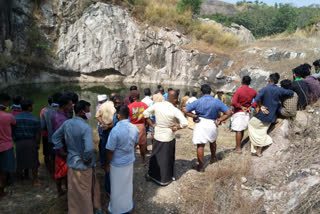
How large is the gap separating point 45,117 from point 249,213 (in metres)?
3.83

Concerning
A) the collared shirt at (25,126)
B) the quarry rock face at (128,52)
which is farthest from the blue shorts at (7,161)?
the quarry rock face at (128,52)

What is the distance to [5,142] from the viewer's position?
3.36 metres

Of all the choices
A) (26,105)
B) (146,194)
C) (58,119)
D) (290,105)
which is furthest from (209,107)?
(26,105)

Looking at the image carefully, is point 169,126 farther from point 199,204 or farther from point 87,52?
point 87,52

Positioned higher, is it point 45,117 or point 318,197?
point 45,117

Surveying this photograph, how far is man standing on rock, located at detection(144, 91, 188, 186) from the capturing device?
3.54 m

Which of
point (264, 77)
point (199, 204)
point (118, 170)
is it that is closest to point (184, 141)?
point (199, 204)

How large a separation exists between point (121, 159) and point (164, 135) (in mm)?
931

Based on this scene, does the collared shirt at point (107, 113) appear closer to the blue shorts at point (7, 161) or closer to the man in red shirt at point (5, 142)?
the man in red shirt at point (5, 142)

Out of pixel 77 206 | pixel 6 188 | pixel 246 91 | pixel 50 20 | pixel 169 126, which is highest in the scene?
pixel 50 20

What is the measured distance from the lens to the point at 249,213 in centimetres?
304

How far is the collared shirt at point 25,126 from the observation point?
3.56 m

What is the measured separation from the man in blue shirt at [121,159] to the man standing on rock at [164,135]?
Result: 0.67 m

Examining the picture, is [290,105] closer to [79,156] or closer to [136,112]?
[136,112]
